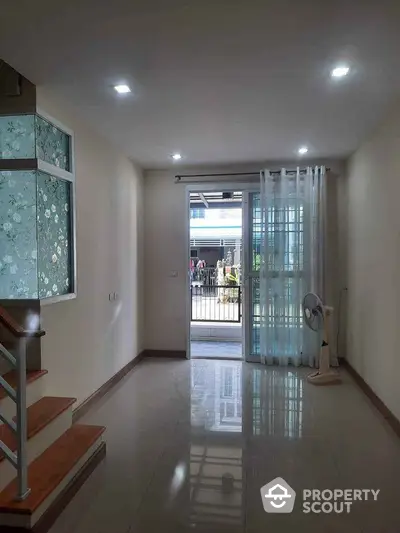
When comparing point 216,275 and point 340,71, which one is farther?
point 216,275

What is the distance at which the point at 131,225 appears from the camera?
15.9 ft

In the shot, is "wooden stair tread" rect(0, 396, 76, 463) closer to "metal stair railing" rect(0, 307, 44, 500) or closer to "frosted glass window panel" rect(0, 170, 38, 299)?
"metal stair railing" rect(0, 307, 44, 500)

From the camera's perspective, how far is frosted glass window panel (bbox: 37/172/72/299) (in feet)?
9.30

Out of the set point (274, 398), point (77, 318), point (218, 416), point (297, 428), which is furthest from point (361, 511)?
point (77, 318)

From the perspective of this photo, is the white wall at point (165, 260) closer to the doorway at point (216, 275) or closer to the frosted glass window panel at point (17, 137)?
the doorway at point (216, 275)

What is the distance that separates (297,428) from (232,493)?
3.44ft

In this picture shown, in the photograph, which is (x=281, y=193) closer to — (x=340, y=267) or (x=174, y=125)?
(x=340, y=267)

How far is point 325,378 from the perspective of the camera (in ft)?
14.1

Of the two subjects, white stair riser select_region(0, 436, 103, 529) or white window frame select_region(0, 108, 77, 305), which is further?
white window frame select_region(0, 108, 77, 305)

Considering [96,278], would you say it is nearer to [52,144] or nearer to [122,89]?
[52,144]

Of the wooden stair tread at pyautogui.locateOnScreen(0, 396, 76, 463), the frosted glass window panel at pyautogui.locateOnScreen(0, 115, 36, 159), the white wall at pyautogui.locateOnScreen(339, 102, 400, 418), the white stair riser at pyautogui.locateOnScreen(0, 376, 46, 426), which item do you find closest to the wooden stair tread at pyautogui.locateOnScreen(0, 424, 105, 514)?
the wooden stair tread at pyautogui.locateOnScreen(0, 396, 76, 463)

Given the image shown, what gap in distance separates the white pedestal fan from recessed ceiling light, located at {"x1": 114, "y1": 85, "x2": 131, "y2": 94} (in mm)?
2899

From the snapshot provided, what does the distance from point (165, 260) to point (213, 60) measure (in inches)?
131

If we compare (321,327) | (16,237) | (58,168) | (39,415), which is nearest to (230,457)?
(39,415)
